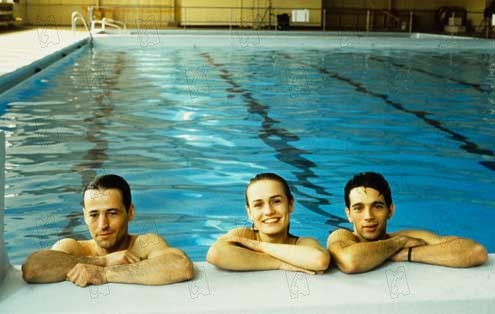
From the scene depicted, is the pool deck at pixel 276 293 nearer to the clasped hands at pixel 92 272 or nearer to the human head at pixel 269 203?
the clasped hands at pixel 92 272

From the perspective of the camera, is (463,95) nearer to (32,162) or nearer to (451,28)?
(32,162)

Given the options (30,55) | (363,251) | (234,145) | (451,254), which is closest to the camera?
(363,251)

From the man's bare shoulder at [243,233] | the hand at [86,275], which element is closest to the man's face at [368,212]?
the man's bare shoulder at [243,233]

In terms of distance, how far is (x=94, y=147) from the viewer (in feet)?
18.6

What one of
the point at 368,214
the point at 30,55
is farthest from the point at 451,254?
the point at 30,55

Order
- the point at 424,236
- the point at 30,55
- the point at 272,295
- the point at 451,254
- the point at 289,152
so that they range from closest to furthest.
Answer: the point at 272,295
the point at 451,254
the point at 424,236
the point at 289,152
the point at 30,55

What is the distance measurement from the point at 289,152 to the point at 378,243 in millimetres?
3423

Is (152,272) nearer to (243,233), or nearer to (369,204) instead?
(243,233)

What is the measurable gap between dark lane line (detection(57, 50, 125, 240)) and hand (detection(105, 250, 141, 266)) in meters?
1.47

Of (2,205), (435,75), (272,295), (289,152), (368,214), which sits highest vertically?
(2,205)

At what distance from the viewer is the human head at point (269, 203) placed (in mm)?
2240

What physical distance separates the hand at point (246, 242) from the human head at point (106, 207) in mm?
339

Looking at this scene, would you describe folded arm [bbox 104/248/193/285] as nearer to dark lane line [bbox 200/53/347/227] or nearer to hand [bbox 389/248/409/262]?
hand [bbox 389/248/409/262]

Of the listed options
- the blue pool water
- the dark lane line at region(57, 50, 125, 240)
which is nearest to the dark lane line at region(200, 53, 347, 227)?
the blue pool water
